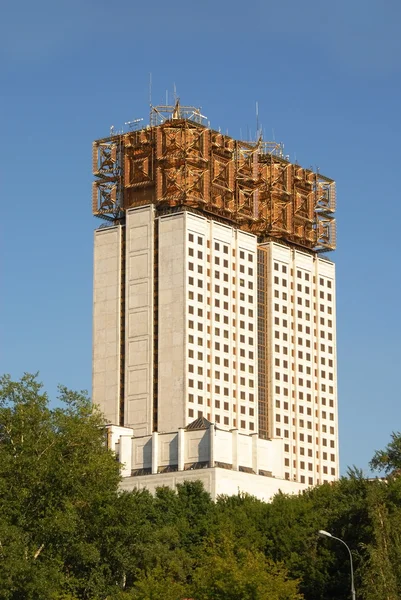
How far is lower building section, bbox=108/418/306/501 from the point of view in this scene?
585 ft

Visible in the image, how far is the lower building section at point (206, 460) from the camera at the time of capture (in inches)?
7023

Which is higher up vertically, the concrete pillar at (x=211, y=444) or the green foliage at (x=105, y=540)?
the concrete pillar at (x=211, y=444)

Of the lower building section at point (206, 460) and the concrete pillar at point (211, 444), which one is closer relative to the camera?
the lower building section at point (206, 460)

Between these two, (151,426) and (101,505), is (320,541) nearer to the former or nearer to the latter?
(101,505)

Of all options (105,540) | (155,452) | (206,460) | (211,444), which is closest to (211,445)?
(211,444)

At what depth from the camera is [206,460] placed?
595ft

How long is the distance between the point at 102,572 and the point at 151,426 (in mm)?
86585

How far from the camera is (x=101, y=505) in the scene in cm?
11250

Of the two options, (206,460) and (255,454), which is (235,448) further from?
(255,454)

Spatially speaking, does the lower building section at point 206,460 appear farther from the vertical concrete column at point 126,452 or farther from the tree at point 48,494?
the tree at point 48,494

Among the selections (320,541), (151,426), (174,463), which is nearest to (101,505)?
(320,541)

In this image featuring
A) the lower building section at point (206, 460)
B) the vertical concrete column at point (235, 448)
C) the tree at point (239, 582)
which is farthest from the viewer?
the vertical concrete column at point (235, 448)

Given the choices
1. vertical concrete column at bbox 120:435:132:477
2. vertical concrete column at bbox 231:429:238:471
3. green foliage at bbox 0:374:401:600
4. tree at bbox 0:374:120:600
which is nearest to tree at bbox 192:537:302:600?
green foliage at bbox 0:374:401:600

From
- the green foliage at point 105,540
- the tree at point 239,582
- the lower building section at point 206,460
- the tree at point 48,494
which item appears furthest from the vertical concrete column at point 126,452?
the tree at point 239,582
